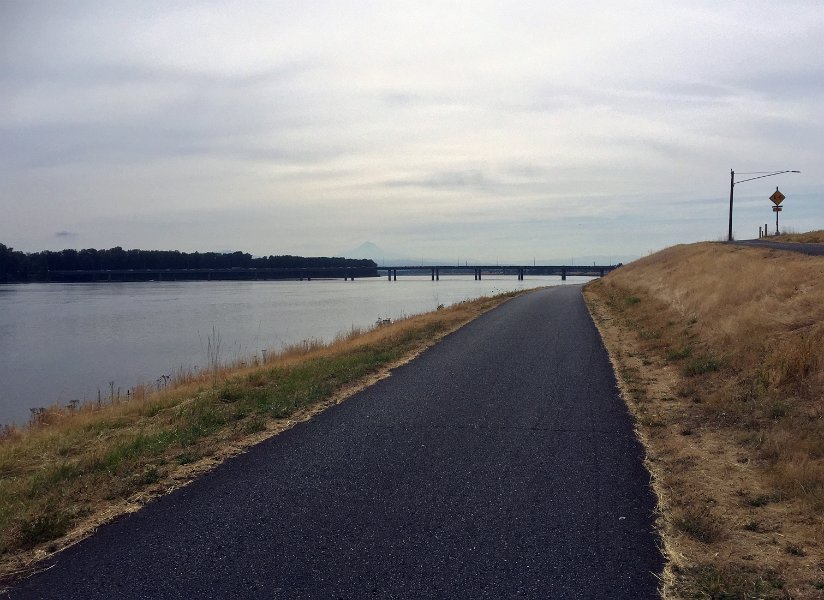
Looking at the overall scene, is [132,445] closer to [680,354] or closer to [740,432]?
[740,432]

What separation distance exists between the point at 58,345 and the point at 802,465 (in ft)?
110

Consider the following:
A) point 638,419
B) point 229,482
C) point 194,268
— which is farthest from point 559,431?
point 194,268

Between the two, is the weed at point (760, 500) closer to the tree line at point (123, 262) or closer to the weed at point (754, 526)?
the weed at point (754, 526)

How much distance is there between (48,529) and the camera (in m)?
5.71

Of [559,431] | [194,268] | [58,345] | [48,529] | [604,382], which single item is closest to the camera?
[48,529]

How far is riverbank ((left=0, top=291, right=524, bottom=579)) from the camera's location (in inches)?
234

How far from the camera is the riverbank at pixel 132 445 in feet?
19.5

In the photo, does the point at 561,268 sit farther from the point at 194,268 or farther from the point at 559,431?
the point at 559,431

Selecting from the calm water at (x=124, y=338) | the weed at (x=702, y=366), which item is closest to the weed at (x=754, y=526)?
the weed at (x=702, y=366)

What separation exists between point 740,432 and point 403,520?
5.23 meters

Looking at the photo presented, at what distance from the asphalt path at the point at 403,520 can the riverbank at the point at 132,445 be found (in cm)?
38

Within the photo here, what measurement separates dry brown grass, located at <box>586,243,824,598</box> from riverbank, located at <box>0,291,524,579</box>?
16.1 feet

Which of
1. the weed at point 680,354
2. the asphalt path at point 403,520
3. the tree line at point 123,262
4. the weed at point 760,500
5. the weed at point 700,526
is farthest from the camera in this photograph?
the tree line at point 123,262

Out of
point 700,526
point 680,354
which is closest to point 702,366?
point 680,354
